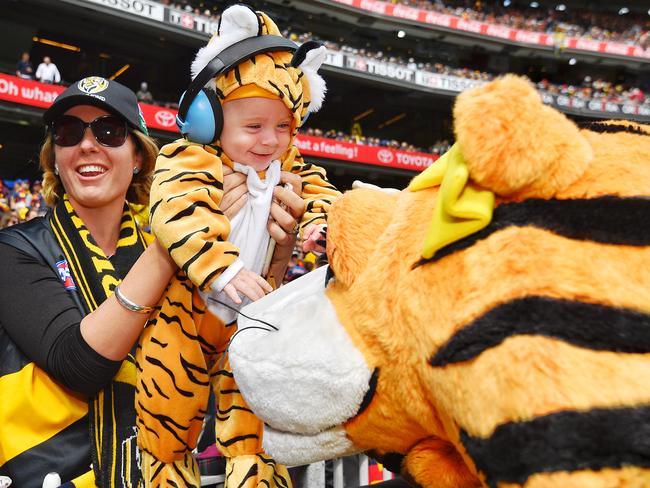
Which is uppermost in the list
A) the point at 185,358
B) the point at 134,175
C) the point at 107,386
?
the point at 134,175

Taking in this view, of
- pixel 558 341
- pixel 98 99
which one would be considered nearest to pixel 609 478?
pixel 558 341

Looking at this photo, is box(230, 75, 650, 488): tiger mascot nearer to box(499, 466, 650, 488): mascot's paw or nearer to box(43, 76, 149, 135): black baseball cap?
box(499, 466, 650, 488): mascot's paw

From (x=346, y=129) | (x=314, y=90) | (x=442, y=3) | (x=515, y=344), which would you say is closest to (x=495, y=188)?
(x=515, y=344)

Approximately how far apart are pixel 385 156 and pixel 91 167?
1374cm

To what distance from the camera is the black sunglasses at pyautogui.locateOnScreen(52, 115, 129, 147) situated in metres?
1.41

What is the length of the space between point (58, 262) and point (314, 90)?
703 millimetres

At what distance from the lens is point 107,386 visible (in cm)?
127

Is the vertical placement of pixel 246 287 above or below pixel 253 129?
below

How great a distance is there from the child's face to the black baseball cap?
0.45 metres

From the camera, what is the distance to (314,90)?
3.99ft

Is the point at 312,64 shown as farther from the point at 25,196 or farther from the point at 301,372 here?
the point at 25,196

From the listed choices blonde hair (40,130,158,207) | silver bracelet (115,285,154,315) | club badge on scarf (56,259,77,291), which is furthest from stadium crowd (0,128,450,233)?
silver bracelet (115,285,154,315)

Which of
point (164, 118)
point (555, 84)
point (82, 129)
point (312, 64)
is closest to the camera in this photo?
point (312, 64)

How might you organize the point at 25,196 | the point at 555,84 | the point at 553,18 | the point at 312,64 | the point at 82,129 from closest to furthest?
1. the point at 312,64
2. the point at 82,129
3. the point at 25,196
4. the point at 553,18
5. the point at 555,84
